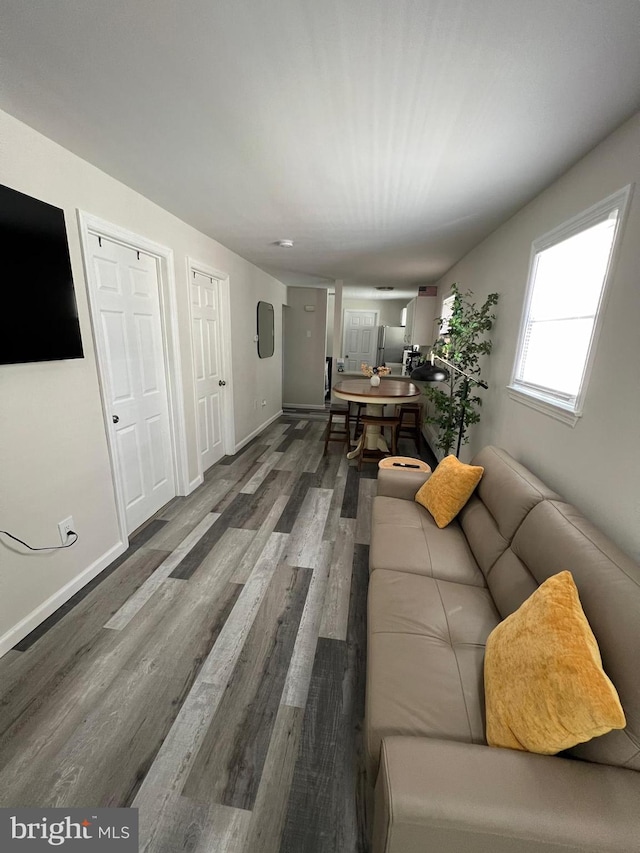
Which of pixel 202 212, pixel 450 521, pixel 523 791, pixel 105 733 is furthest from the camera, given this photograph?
pixel 202 212

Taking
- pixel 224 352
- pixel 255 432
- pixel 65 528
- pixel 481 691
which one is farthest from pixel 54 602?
pixel 255 432

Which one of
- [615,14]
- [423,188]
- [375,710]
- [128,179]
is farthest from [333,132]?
[375,710]

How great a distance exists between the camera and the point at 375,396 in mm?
3660

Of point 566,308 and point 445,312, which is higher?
point 445,312

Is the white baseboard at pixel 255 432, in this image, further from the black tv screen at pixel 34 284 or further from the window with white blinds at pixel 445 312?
the window with white blinds at pixel 445 312

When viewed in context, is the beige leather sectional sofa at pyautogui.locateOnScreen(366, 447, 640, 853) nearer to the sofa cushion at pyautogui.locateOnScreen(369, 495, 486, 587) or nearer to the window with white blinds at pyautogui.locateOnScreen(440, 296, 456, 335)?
the sofa cushion at pyautogui.locateOnScreen(369, 495, 486, 587)

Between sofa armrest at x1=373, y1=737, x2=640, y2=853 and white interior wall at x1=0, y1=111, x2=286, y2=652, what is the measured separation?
1.85 m

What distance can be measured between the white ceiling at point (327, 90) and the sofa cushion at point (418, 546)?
1.95 m

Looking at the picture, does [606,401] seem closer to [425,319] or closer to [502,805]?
[502,805]

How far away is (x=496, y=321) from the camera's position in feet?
8.64

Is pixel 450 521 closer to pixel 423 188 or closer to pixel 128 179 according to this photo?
pixel 423 188

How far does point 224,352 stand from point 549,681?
367cm

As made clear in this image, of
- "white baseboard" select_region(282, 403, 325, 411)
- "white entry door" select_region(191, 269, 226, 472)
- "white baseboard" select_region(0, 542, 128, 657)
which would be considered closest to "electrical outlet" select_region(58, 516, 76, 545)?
"white baseboard" select_region(0, 542, 128, 657)

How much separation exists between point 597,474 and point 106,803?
2.17 m
